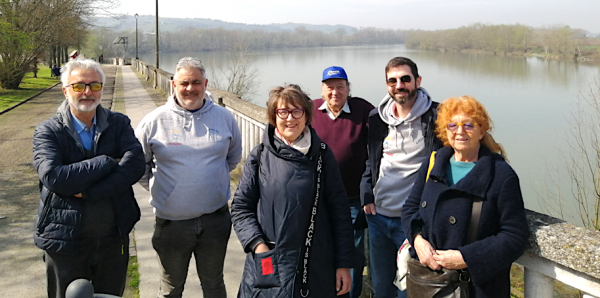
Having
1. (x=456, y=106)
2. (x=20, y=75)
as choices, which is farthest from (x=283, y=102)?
(x=20, y=75)

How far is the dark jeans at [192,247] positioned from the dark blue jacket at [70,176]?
0.31 meters

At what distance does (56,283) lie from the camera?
2549 millimetres

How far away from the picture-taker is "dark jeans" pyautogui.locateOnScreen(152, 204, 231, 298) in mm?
2842

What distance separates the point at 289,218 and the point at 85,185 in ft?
3.55

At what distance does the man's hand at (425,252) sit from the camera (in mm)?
2078

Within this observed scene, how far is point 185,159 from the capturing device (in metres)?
2.79

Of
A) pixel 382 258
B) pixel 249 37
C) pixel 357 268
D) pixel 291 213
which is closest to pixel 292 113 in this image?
pixel 291 213

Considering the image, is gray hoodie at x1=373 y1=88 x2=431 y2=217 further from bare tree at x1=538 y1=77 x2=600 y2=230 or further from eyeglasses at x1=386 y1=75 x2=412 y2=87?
bare tree at x1=538 y1=77 x2=600 y2=230

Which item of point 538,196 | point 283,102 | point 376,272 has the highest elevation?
point 283,102

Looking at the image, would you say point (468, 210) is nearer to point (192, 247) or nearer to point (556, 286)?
point (192, 247)

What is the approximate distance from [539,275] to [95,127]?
7.75 feet

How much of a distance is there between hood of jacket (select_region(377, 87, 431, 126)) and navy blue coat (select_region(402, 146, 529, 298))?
27.5 inches

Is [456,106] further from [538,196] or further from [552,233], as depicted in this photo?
[538,196]

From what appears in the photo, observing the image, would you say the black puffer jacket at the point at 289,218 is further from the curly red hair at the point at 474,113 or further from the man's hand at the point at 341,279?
the curly red hair at the point at 474,113
